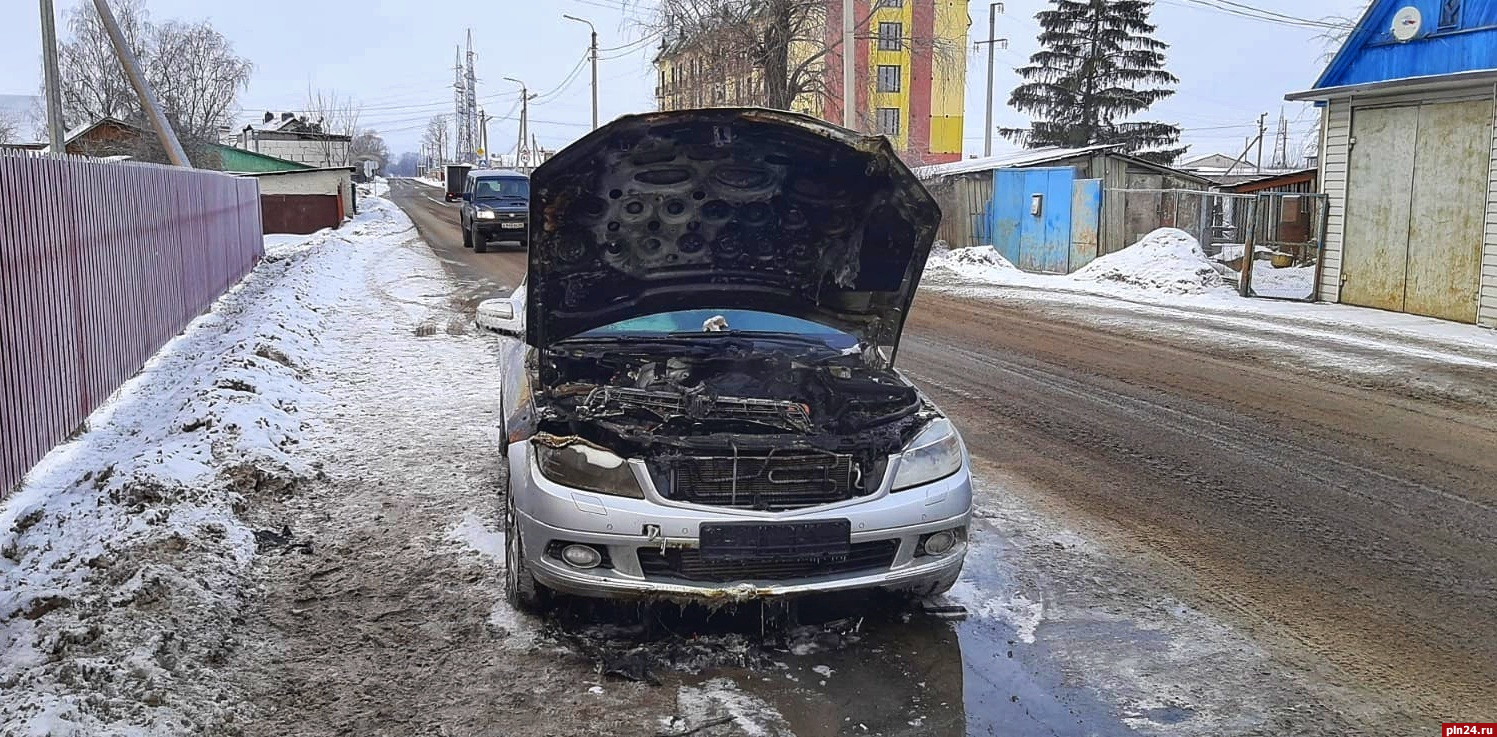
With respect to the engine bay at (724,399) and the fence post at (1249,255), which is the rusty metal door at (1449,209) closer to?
the fence post at (1249,255)

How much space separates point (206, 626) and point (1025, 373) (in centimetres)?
782

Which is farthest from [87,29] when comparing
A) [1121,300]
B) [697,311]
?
[697,311]

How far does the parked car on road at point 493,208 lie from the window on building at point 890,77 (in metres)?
47.8

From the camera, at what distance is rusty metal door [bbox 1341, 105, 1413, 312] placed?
1630cm

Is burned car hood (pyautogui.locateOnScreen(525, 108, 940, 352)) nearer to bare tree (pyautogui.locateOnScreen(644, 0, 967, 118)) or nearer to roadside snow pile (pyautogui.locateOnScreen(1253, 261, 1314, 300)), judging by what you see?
roadside snow pile (pyautogui.locateOnScreen(1253, 261, 1314, 300))

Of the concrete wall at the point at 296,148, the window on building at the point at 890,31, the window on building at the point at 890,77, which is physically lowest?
the concrete wall at the point at 296,148

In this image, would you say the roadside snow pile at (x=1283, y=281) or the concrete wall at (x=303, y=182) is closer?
the roadside snow pile at (x=1283, y=281)

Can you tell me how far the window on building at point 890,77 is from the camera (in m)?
71.1

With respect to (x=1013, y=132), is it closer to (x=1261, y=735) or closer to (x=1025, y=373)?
(x=1025, y=373)

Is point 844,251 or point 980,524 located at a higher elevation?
point 844,251

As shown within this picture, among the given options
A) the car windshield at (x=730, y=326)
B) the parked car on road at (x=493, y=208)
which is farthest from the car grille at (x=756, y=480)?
the parked car on road at (x=493, y=208)

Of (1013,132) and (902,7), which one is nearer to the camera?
(1013,132)

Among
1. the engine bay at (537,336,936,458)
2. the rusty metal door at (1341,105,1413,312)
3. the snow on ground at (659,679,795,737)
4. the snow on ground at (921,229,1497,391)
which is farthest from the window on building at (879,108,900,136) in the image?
the snow on ground at (659,679,795,737)

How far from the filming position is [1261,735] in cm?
362
